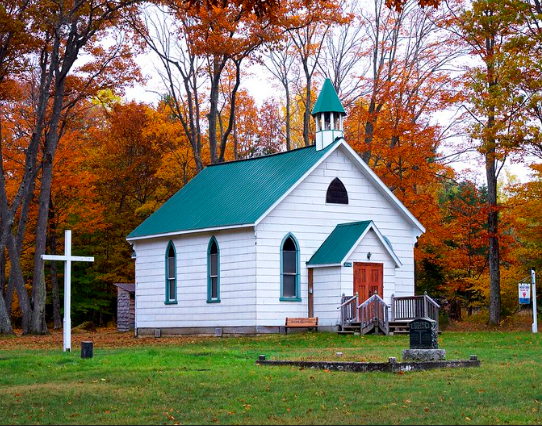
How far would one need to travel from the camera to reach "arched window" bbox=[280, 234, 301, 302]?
35.7 metres

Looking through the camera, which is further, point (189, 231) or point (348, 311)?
point (189, 231)

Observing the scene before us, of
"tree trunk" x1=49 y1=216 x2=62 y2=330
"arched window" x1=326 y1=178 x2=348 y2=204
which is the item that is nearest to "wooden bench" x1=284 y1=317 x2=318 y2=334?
"arched window" x1=326 y1=178 x2=348 y2=204

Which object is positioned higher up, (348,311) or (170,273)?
(170,273)

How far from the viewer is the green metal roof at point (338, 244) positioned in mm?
34750

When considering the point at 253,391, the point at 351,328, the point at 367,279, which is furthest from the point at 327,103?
the point at 253,391

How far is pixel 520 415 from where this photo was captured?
1297 cm

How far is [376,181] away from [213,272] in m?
7.46

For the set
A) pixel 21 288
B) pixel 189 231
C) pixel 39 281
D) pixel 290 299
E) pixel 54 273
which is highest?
pixel 189 231

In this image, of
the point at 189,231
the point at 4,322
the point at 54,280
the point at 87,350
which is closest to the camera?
the point at 87,350

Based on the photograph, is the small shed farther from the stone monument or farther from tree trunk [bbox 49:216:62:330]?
the stone monument

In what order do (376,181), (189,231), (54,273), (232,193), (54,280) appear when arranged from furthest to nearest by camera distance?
(54,273)
(54,280)
(232,193)
(376,181)
(189,231)

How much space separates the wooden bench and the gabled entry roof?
6.69 feet

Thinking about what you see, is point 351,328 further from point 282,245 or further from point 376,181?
point 376,181

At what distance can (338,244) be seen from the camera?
35500 millimetres
